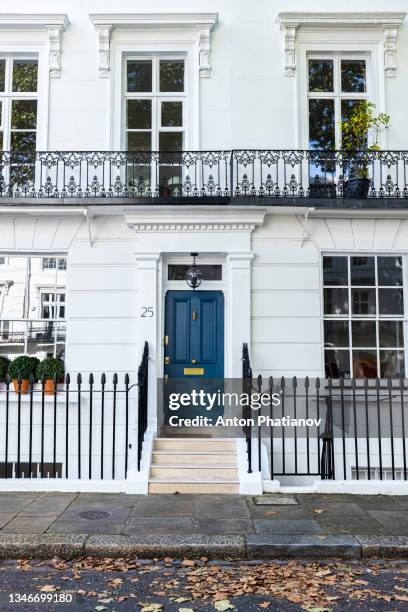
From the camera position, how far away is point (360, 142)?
380 inches

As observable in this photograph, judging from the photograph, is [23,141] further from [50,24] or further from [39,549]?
[39,549]

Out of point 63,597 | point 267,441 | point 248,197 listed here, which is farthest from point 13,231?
point 63,597

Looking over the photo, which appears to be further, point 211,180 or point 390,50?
point 390,50

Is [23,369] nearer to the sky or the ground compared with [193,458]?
nearer to the sky

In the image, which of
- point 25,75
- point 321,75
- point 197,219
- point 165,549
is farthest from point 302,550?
point 25,75

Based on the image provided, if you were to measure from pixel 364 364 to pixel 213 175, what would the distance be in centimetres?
432

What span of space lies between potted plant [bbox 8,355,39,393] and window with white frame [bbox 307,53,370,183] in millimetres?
6360

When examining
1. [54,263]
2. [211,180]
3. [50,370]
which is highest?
[211,180]

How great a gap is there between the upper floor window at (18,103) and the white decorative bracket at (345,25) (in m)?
4.75

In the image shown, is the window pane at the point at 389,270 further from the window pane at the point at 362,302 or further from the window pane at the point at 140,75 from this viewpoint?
the window pane at the point at 140,75

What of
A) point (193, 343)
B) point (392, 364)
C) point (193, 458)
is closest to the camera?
point (193, 458)

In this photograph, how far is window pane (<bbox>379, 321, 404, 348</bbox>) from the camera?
9.55 m

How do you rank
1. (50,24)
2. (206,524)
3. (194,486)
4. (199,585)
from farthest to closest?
(50,24) → (194,486) → (206,524) → (199,585)

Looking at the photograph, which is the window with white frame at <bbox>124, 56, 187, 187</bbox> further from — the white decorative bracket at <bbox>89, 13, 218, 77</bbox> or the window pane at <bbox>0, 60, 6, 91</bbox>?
the window pane at <bbox>0, 60, 6, 91</bbox>
